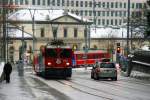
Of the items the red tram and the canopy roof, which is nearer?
the red tram

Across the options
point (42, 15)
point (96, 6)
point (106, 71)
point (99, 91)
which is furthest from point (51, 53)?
point (42, 15)

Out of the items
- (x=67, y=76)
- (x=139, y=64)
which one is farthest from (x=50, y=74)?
(x=139, y=64)

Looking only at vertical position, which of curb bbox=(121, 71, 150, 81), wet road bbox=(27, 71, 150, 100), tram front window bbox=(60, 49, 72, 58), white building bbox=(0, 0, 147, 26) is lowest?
curb bbox=(121, 71, 150, 81)

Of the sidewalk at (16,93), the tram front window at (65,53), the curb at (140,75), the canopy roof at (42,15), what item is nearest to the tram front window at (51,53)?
the tram front window at (65,53)

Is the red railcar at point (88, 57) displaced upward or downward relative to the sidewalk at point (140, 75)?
upward

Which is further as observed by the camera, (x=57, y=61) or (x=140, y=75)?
(x=140, y=75)

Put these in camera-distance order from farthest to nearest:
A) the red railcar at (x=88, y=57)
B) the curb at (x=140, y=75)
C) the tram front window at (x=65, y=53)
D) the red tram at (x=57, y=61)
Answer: the red railcar at (x=88, y=57) < the curb at (x=140, y=75) < the tram front window at (x=65, y=53) < the red tram at (x=57, y=61)

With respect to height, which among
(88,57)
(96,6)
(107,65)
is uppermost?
(96,6)

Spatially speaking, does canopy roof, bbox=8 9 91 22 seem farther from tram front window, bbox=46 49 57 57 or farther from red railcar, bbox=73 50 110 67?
tram front window, bbox=46 49 57 57

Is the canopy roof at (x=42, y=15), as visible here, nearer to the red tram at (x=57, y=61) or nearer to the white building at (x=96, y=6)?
the white building at (x=96, y=6)

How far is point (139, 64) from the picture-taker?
59406mm

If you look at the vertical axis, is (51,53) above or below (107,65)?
above

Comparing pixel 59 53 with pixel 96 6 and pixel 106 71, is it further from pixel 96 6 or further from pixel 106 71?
pixel 96 6

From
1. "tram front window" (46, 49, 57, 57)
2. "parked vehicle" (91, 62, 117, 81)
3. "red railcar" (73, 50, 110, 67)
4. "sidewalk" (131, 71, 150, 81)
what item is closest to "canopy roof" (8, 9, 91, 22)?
"red railcar" (73, 50, 110, 67)
